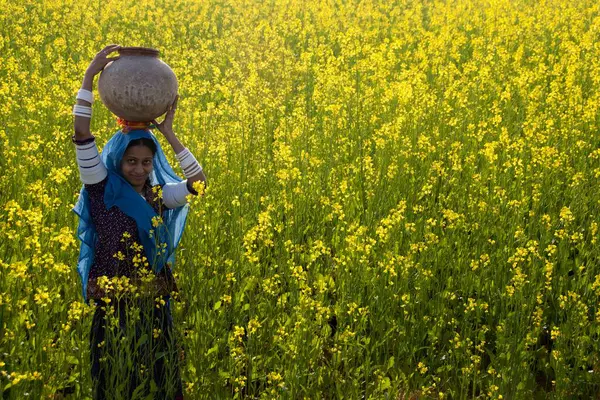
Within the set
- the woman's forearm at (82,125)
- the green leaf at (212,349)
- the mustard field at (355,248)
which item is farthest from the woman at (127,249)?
the green leaf at (212,349)

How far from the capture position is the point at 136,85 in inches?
131

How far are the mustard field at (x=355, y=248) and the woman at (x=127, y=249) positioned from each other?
0.15 m

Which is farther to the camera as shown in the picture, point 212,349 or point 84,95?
point 212,349

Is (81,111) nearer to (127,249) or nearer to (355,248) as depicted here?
(127,249)

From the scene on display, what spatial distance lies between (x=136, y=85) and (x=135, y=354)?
44.6 inches

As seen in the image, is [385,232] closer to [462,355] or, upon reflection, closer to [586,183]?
[462,355]

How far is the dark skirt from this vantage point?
10.4ft

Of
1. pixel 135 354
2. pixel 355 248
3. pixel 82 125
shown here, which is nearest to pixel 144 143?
pixel 82 125

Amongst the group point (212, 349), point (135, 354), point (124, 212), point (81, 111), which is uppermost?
point (81, 111)

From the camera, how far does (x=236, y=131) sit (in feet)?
21.8

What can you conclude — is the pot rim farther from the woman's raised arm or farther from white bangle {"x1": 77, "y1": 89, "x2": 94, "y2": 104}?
white bangle {"x1": 77, "y1": 89, "x2": 94, "y2": 104}

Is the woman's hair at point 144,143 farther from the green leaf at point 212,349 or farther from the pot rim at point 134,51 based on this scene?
the green leaf at point 212,349

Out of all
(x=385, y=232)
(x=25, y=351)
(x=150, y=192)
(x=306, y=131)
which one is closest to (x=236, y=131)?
(x=306, y=131)

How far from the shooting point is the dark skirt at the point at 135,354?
3.18 m
